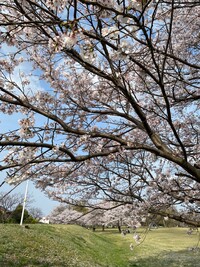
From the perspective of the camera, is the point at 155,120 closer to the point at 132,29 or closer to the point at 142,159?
the point at 142,159

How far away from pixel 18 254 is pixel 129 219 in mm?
6008

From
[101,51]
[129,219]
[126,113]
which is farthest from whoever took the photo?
[129,219]

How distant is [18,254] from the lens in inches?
384

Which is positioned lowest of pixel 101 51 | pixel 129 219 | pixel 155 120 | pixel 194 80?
pixel 129 219

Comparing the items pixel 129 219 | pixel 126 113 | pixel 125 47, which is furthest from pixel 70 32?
pixel 129 219

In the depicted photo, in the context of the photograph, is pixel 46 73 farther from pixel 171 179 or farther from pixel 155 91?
pixel 171 179

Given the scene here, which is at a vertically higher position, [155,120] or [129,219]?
[155,120]

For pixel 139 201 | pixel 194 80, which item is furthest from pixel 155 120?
pixel 139 201

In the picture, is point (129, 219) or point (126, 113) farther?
point (129, 219)

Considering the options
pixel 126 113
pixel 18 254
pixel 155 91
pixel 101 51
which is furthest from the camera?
pixel 18 254

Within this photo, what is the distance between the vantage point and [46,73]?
5.37 meters

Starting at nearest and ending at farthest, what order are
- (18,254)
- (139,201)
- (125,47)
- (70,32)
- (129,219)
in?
(70,32), (125,47), (139,201), (129,219), (18,254)

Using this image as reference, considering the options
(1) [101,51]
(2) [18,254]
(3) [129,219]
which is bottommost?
(2) [18,254]

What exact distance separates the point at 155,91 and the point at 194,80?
799mm
